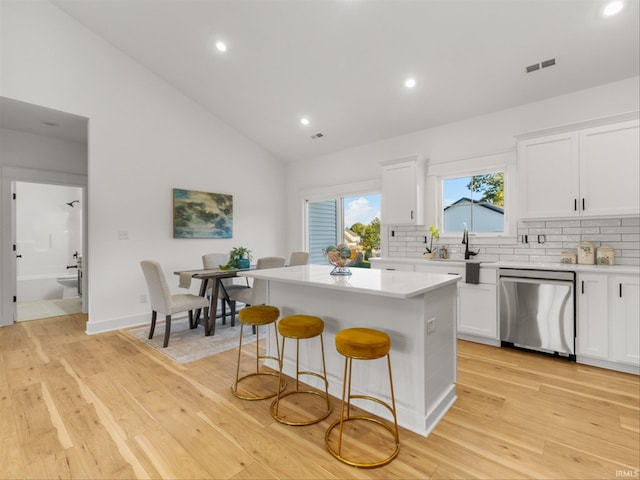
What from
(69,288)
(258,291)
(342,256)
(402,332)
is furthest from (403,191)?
(69,288)

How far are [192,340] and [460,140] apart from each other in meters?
4.30

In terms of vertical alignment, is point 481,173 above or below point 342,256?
above

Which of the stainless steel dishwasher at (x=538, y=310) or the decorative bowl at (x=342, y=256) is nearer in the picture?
the decorative bowl at (x=342, y=256)

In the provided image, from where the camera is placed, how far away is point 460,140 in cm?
423

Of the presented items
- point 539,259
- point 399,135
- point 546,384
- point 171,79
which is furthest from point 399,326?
point 171,79

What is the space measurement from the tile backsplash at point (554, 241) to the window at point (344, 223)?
36.4 inches

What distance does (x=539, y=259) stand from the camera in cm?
366

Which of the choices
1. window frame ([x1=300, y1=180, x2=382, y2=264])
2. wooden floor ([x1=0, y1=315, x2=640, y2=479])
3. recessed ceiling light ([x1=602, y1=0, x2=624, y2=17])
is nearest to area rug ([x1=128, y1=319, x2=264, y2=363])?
wooden floor ([x1=0, y1=315, x2=640, y2=479])

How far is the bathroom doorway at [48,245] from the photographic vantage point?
6.36 metres

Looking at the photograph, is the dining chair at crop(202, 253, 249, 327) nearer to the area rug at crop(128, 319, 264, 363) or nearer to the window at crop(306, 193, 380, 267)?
the area rug at crop(128, 319, 264, 363)

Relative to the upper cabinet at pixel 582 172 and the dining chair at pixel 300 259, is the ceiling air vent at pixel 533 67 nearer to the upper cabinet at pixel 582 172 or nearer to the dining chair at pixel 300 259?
the upper cabinet at pixel 582 172

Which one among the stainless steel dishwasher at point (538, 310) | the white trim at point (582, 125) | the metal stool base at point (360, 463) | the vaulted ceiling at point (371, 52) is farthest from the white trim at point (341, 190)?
the metal stool base at point (360, 463)

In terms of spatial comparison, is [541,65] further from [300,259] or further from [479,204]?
[300,259]

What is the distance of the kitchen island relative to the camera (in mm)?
1967
